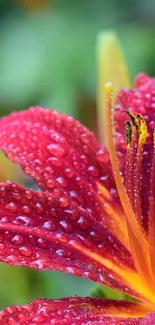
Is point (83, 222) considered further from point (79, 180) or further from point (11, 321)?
point (11, 321)

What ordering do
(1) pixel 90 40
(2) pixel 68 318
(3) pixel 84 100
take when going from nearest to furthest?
Answer: (2) pixel 68 318 < (3) pixel 84 100 < (1) pixel 90 40

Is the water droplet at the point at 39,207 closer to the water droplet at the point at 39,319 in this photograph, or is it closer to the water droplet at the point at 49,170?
the water droplet at the point at 49,170

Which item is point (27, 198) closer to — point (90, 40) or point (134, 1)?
point (90, 40)

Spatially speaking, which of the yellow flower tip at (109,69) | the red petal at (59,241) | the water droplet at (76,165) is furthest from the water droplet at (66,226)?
the yellow flower tip at (109,69)

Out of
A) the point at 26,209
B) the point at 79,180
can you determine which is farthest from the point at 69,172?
the point at 26,209

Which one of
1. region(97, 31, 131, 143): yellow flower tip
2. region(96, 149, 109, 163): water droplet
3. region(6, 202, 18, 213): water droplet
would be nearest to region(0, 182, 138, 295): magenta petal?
region(6, 202, 18, 213): water droplet

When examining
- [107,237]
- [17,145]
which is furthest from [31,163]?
[107,237]

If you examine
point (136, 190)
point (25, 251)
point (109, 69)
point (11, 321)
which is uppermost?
point (109, 69)
